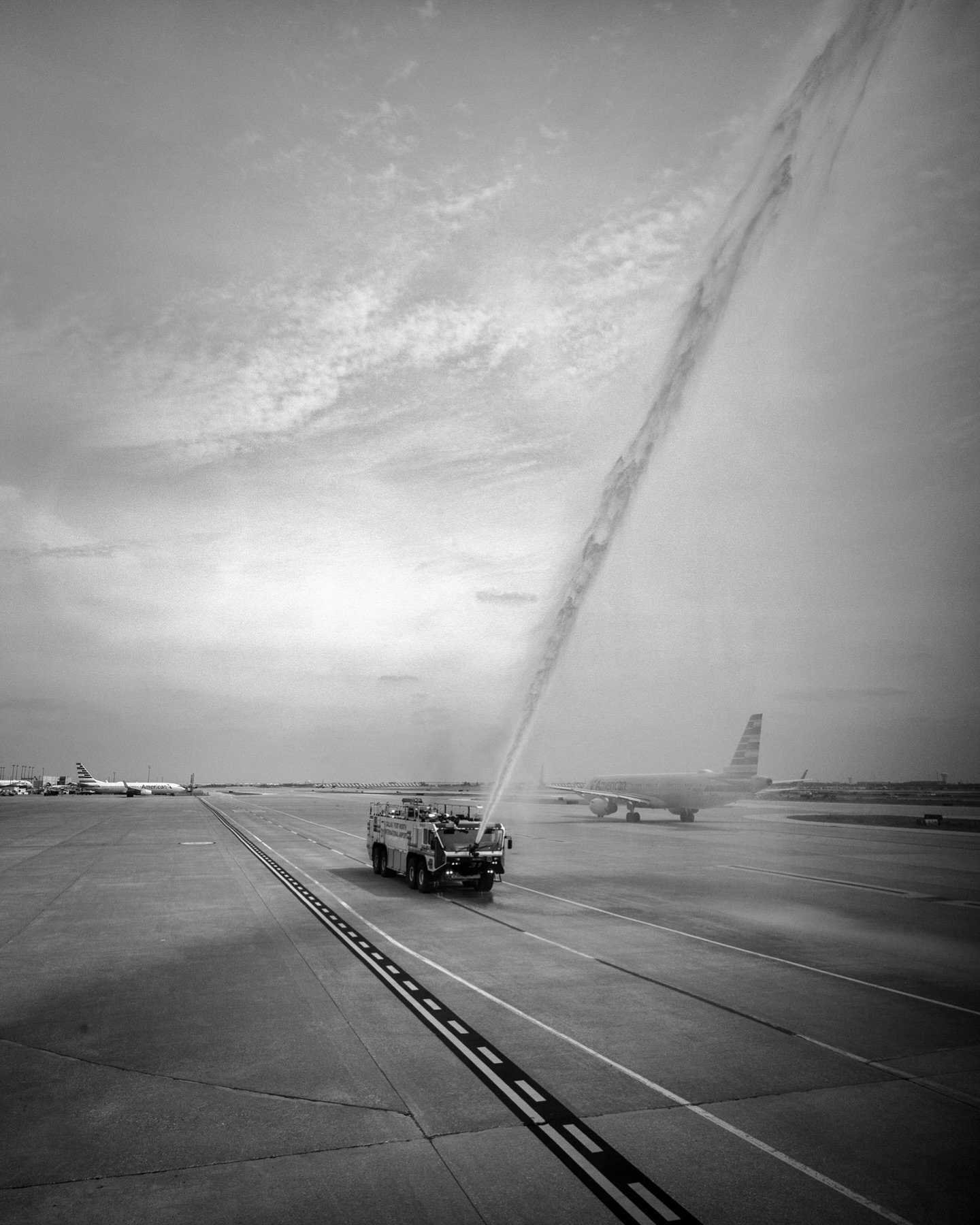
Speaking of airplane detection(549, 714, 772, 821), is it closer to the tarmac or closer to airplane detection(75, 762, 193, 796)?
the tarmac

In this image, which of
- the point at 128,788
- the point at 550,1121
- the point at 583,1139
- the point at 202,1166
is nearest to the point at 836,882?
the point at 550,1121

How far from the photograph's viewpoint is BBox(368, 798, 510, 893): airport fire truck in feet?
90.6

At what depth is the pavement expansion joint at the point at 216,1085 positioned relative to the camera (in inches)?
408

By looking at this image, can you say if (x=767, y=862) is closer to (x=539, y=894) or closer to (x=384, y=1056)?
(x=539, y=894)

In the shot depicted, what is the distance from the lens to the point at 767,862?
39.6 metres

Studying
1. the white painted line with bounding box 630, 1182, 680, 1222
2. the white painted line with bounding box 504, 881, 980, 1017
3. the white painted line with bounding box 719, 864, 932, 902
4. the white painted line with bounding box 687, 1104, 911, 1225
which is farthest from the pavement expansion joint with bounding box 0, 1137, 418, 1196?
the white painted line with bounding box 719, 864, 932, 902

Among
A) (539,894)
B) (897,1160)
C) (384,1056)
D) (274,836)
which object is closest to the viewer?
(897,1160)

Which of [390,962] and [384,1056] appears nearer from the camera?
[384,1056]

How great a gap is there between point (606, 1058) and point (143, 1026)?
7649mm

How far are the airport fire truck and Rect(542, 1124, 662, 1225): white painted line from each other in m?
17.9

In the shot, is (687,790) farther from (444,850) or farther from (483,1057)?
(483,1057)

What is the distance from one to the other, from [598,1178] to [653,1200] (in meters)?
0.64

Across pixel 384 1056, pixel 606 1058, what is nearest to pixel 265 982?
pixel 384 1056

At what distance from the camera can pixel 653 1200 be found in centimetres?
823
